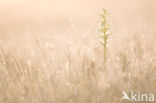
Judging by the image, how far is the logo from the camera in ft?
7.66

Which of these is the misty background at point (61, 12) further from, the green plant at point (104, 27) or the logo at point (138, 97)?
the logo at point (138, 97)

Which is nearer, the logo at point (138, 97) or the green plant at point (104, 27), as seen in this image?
the logo at point (138, 97)

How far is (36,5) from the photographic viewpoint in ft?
39.9

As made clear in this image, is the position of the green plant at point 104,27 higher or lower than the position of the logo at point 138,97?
higher

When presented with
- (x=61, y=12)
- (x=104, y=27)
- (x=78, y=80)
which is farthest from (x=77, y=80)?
(x=61, y=12)

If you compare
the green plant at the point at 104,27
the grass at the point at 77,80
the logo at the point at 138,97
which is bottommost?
the logo at the point at 138,97

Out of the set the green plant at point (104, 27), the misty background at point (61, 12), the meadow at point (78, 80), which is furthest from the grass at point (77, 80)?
the misty background at point (61, 12)

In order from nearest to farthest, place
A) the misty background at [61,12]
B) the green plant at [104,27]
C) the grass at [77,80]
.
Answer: the grass at [77,80]
the green plant at [104,27]
the misty background at [61,12]

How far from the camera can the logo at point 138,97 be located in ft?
7.66

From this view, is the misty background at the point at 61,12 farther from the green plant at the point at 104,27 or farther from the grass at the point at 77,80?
the green plant at the point at 104,27

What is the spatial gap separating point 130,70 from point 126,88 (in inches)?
13.9

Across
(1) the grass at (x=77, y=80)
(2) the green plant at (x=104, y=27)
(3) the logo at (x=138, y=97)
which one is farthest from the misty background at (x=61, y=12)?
(3) the logo at (x=138, y=97)

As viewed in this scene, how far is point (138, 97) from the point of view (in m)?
2.36

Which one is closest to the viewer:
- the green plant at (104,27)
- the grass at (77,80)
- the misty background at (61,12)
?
the grass at (77,80)
